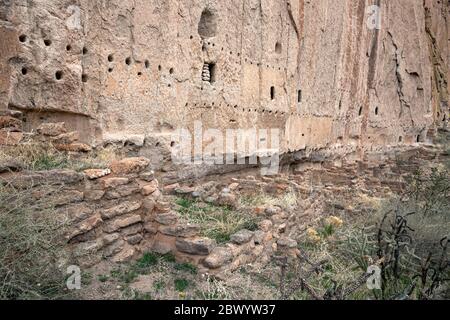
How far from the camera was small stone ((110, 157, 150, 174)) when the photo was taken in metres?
4.16

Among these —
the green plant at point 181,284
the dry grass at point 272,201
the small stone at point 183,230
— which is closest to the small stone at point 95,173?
the small stone at point 183,230

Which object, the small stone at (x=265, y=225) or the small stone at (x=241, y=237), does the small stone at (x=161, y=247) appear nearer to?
the small stone at (x=241, y=237)

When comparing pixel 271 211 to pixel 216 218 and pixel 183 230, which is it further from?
pixel 183 230

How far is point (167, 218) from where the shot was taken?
4117 mm

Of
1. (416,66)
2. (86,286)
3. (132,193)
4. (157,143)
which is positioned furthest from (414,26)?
(86,286)

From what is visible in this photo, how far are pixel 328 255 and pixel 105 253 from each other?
2.49 m

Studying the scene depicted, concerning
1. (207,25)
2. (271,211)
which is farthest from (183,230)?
(207,25)

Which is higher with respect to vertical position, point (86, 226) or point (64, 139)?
point (64, 139)

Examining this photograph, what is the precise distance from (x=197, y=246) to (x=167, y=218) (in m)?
0.53

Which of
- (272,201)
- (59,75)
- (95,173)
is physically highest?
(59,75)

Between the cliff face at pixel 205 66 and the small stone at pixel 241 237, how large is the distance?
2.99 metres

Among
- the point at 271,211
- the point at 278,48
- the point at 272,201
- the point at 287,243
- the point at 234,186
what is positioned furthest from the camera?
the point at 278,48

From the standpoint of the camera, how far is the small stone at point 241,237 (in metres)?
4.01
